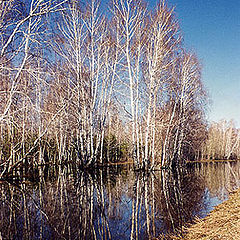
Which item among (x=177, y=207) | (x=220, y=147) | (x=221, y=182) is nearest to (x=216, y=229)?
(x=177, y=207)

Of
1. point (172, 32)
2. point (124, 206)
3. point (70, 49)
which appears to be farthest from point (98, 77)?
point (124, 206)

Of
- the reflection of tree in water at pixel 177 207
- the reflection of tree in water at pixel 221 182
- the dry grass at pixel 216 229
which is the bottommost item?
the reflection of tree in water at pixel 221 182

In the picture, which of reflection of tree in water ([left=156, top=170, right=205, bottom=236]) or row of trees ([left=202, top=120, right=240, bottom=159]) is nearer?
reflection of tree in water ([left=156, top=170, right=205, bottom=236])

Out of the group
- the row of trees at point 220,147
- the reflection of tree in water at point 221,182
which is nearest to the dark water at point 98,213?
the reflection of tree in water at point 221,182

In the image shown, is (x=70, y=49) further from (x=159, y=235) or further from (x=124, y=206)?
(x=159, y=235)

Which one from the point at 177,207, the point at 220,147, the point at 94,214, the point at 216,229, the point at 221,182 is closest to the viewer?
the point at 216,229

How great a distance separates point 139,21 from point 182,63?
6451mm

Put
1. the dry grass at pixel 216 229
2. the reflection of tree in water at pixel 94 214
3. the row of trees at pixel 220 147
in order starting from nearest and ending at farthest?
the dry grass at pixel 216 229 → the reflection of tree in water at pixel 94 214 → the row of trees at pixel 220 147

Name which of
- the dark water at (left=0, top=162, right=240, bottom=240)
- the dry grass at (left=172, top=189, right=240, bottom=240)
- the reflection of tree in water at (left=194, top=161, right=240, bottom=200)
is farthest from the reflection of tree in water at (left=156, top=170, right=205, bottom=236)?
the reflection of tree in water at (left=194, top=161, right=240, bottom=200)

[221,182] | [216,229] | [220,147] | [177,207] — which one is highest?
[220,147]

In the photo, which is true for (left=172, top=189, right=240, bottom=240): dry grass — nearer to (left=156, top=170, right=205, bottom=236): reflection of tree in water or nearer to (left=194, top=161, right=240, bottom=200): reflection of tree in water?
(left=156, top=170, right=205, bottom=236): reflection of tree in water

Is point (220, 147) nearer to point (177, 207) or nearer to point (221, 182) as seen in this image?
point (221, 182)

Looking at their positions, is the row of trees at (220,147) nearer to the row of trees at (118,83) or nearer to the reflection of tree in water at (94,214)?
the row of trees at (118,83)

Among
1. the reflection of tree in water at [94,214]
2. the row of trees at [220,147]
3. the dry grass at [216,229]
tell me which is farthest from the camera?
the row of trees at [220,147]
